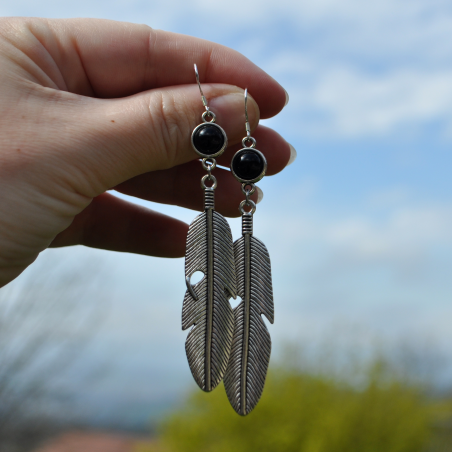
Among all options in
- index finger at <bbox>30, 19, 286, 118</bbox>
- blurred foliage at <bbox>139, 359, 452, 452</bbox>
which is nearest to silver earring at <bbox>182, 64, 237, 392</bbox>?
index finger at <bbox>30, 19, 286, 118</bbox>

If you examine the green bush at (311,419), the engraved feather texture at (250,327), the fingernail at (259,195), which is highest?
the fingernail at (259,195)

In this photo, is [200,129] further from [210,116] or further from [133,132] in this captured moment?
[133,132]

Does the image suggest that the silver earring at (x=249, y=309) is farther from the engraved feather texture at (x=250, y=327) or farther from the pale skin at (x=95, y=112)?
the pale skin at (x=95, y=112)

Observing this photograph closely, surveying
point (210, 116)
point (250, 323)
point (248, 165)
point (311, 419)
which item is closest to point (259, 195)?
point (248, 165)

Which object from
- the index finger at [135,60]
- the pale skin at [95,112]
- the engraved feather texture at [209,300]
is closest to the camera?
the pale skin at [95,112]

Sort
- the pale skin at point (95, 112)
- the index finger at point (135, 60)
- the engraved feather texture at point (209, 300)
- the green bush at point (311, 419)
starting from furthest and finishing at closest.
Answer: the green bush at point (311, 419) < the index finger at point (135, 60) < the engraved feather texture at point (209, 300) < the pale skin at point (95, 112)

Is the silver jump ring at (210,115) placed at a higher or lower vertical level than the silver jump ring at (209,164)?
higher

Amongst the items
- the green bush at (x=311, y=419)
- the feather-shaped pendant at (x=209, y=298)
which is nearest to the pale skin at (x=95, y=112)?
the feather-shaped pendant at (x=209, y=298)
